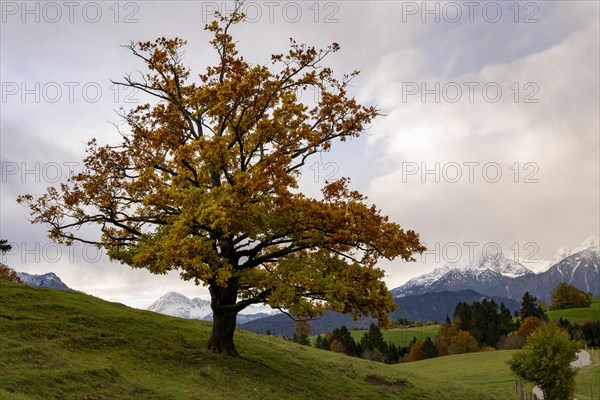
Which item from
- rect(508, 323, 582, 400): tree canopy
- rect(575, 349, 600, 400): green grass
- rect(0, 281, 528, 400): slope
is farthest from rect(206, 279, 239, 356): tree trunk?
rect(575, 349, 600, 400): green grass

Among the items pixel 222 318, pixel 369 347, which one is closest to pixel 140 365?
pixel 222 318

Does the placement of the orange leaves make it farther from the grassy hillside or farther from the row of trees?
the row of trees

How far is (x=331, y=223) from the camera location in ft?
101

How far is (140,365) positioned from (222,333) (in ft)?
22.2

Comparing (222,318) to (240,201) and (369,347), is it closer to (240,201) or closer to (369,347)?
(240,201)

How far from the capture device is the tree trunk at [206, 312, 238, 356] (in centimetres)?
3538

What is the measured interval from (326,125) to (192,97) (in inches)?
363

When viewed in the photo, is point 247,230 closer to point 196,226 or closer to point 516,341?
point 196,226

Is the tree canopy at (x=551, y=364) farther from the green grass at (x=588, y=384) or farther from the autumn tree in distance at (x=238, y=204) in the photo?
the autumn tree in distance at (x=238, y=204)

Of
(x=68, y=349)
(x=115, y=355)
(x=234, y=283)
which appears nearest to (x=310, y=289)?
(x=234, y=283)

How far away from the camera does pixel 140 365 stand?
98.7 feet

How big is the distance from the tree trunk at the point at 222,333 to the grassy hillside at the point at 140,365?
984 millimetres

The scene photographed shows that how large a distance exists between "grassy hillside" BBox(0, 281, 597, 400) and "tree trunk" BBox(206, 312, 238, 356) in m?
0.98

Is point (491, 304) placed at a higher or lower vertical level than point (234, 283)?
lower
